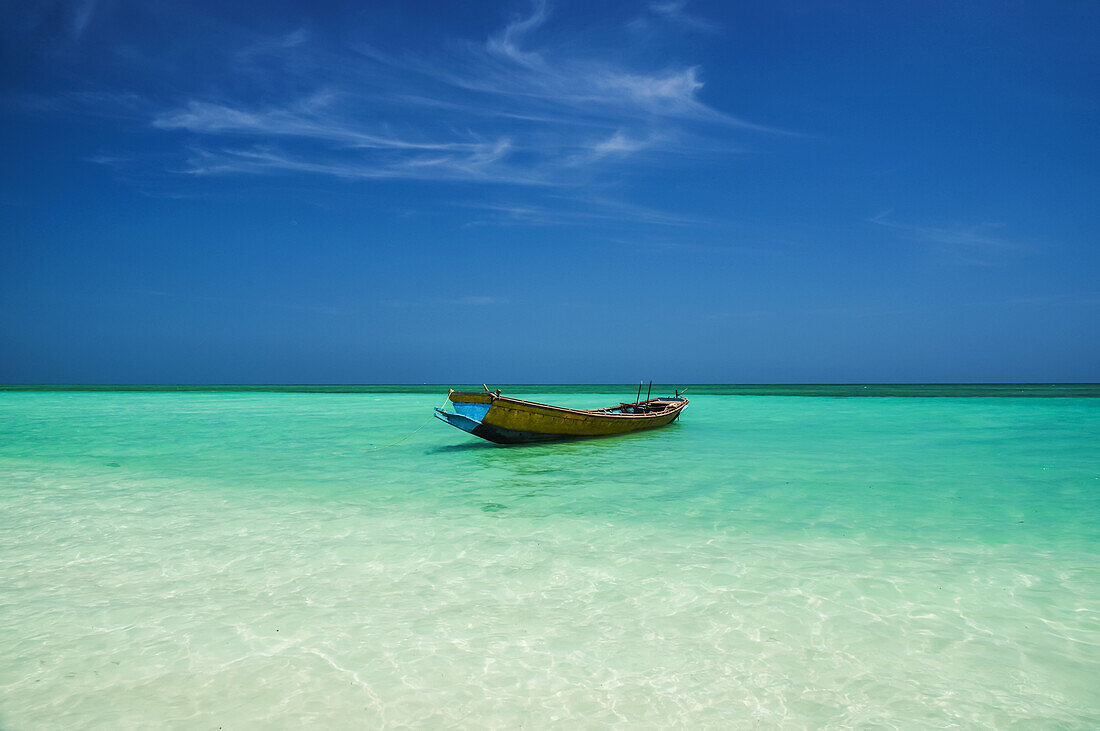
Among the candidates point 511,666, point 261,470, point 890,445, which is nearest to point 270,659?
point 511,666

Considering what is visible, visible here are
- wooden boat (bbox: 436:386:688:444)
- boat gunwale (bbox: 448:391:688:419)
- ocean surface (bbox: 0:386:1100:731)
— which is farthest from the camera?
wooden boat (bbox: 436:386:688:444)

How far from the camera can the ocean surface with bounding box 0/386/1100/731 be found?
3.39 m

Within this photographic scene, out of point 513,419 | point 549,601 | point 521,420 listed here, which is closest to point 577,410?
point 521,420

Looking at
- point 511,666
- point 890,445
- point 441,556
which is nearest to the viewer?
point 511,666

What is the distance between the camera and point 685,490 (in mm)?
9797

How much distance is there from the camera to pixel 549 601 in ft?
16.0

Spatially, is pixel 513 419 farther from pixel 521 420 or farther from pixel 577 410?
pixel 577 410

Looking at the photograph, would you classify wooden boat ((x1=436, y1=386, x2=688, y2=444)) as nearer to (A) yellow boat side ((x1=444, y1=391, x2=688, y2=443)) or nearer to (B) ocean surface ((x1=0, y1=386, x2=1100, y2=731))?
(A) yellow boat side ((x1=444, y1=391, x2=688, y2=443))

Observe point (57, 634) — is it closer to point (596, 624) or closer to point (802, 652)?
point (596, 624)

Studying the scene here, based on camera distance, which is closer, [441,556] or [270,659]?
[270,659]

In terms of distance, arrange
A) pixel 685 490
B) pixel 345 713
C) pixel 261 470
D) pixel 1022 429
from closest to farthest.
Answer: pixel 345 713 → pixel 685 490 → pixel 261 470 → pixel 1022 429

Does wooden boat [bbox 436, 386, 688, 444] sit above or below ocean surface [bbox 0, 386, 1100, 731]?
above

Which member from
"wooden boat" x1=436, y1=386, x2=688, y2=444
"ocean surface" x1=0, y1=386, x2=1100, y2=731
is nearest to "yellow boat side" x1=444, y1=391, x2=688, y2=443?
"wooden boat" x1=436, y1=386, x2=688, y2=444

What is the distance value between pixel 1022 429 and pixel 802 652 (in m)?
22.8
